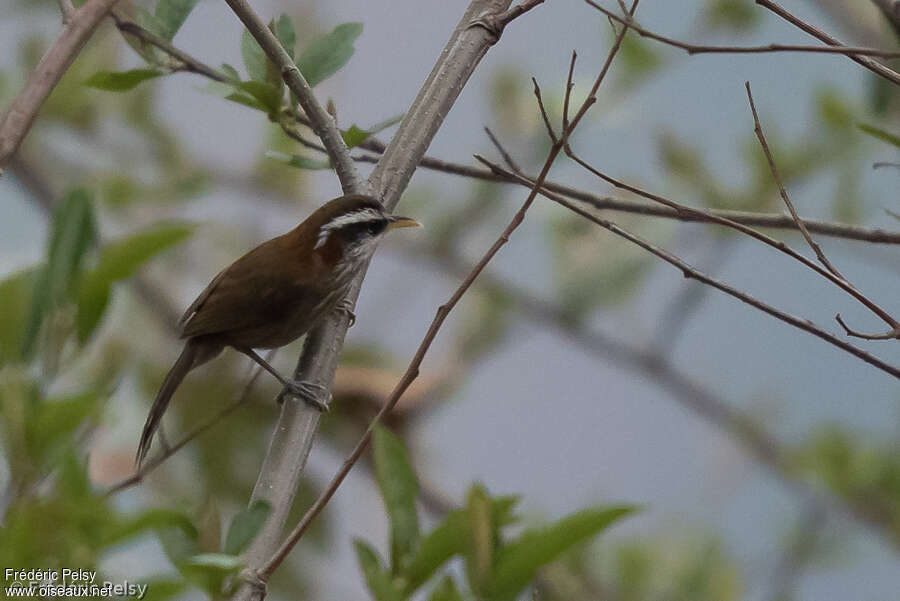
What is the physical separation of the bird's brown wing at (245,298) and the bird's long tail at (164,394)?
5 cm

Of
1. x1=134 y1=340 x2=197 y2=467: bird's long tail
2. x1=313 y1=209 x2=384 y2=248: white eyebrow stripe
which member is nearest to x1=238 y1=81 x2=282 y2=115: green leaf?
x1=313 y1=209 x2=384 y2=248: white eyebrow stripe

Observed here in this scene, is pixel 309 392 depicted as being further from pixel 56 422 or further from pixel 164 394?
pixel 164 394

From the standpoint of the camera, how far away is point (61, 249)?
0.79 m

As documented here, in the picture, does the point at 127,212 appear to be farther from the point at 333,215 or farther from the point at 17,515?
the point at 17,515

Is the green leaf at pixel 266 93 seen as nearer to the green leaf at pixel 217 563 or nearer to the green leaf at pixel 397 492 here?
the green leaf at pixel 397 492

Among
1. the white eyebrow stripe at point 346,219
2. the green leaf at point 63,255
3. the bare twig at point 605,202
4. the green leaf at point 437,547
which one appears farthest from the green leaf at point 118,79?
the green leaf at point 437,547

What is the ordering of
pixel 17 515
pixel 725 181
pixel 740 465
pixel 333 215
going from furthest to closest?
pixel 740 465
pixel 725 181
pixel 333 215
pixel 17 515

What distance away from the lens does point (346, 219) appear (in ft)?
5.25

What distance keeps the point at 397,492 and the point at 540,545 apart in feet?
0.41

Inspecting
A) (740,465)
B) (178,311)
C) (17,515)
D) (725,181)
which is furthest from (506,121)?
(17,515)

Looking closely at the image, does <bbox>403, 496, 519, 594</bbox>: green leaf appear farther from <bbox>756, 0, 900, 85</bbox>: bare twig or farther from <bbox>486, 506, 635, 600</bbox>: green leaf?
<bbox>756, 0, 900, 85</bbox>: bare twig

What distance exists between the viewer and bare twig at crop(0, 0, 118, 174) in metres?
0.57

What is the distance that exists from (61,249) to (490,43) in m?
0.66

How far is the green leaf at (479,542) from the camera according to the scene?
734 mm
